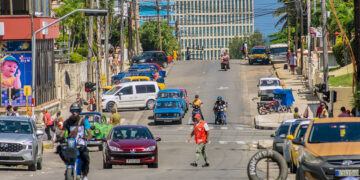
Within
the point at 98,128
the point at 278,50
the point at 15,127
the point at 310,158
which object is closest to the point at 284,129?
the point at 98,128

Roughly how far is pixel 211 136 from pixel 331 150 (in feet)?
75.7

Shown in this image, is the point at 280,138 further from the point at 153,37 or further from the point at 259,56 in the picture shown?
the point at 153,37

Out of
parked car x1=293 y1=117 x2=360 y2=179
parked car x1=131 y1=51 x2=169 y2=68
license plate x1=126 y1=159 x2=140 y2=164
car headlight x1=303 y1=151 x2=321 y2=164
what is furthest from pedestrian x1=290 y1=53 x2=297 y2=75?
car headlight x1=303 y1=151 x2=321 y2=164

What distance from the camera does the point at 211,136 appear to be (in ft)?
120

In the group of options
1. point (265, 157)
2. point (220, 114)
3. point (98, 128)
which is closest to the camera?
point (265, 157)

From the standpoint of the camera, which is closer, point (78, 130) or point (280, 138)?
point (78, 130)

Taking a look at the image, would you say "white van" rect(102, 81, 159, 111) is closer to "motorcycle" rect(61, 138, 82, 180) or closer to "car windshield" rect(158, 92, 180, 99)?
"car windshield" rect(158, 92, 180, 99)

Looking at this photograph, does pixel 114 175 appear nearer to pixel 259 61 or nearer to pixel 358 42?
pixel 358 42

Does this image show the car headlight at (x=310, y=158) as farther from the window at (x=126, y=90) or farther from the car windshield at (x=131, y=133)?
the window at (x=126, y=90)

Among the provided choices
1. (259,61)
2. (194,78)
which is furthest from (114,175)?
(259,61)

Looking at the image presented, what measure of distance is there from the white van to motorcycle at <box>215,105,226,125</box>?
22.7 feet

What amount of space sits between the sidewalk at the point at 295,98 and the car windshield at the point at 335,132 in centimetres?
2503

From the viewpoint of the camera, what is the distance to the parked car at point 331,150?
42.9 ft

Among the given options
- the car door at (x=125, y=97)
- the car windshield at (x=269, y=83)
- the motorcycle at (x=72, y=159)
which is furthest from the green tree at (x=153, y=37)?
the motorcycle at (x=72, y=159)
